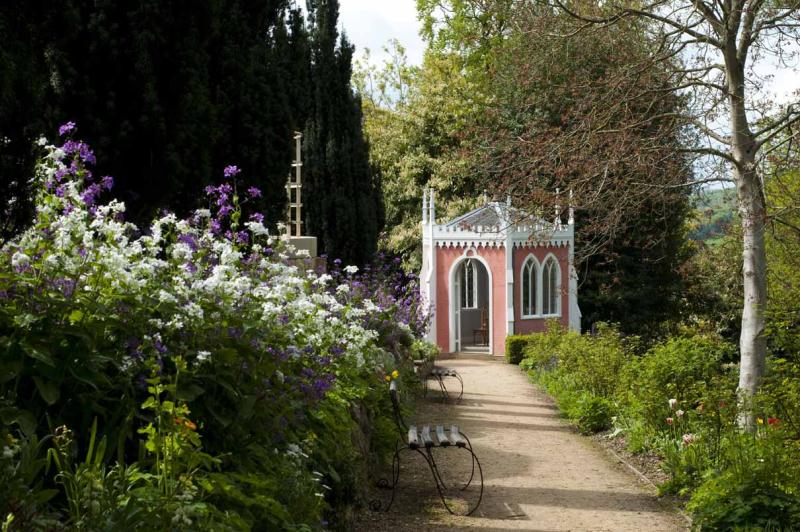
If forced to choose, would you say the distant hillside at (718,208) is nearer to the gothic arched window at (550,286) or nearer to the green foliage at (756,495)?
the green foliage at (756,495)

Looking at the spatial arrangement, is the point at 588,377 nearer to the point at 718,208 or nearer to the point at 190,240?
the point at 718,208

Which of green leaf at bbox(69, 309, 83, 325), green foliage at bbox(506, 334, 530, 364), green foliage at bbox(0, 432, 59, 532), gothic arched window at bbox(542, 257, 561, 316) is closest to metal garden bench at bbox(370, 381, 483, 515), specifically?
green leaf at bbox(69, 309, 83, 325)

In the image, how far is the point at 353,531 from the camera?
19.4 ft

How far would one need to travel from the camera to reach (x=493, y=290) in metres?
23.2

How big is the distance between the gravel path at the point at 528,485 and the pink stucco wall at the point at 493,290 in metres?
10.6

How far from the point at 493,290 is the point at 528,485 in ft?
50.4

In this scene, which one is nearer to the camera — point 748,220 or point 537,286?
point 748,220

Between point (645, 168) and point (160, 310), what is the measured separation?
6596mm

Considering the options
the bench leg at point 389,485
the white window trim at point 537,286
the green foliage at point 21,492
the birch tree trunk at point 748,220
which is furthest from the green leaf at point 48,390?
the white window trim at point 537,286

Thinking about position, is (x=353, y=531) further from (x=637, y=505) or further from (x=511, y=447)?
(x=511, y=447)

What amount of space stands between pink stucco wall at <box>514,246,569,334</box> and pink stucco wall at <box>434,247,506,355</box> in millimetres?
363

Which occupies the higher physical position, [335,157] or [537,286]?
[335,157]

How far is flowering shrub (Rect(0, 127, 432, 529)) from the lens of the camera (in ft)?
11.6

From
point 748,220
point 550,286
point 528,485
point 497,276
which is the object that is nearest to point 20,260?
point 528,485
